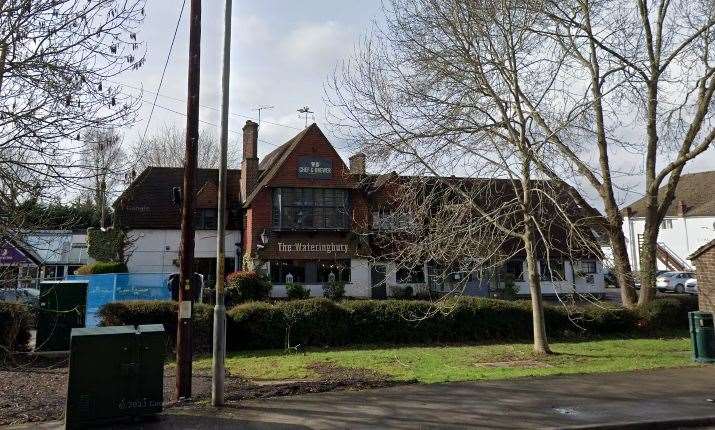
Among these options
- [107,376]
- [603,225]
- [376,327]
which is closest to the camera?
[107,376]

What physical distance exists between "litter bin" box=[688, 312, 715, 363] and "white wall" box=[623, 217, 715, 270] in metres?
38.2

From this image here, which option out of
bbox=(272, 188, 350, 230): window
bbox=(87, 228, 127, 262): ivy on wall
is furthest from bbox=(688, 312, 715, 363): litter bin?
bbox=(87, 228, 127, 262): ivy on wall

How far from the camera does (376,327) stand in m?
16.0

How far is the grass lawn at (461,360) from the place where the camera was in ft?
36.9

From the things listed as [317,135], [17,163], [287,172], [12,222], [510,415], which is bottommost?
[510,415]

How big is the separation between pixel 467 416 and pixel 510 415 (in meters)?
0.62

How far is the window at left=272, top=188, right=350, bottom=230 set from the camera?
3114 centimetres

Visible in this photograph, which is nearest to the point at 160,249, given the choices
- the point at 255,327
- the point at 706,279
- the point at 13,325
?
the point at 255,327

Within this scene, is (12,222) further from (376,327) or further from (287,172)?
(287,172)

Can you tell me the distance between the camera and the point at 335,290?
29.6m

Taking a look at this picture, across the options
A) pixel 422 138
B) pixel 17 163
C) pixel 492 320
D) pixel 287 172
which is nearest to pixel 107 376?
pixel 17 163

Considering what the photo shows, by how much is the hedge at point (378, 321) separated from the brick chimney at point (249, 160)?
1892 centimetres

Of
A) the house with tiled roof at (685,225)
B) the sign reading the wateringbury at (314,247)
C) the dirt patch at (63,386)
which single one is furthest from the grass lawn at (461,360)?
the house with tiled roof at (685,225)

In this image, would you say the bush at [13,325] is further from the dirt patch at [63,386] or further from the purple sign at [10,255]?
the purple sign at [10,255]
